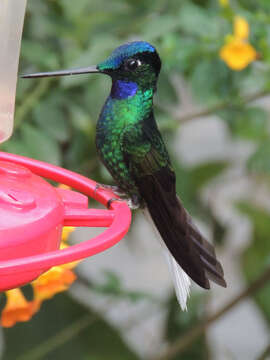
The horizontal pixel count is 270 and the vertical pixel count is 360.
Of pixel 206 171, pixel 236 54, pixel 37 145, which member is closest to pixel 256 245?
pixel 206 171

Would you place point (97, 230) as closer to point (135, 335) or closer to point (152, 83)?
point (135, 335)

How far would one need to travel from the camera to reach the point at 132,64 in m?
1.64

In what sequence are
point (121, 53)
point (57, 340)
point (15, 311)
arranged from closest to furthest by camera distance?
1. point (121, 53)
2. point (15, 311)
3. point (57, 340)

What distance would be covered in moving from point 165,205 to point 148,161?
109mm

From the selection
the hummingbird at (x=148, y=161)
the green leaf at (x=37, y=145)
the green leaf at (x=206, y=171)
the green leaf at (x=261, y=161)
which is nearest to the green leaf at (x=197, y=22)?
the green leaf at (x=261, y=161)

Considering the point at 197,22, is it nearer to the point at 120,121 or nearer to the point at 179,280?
the point at 120,121

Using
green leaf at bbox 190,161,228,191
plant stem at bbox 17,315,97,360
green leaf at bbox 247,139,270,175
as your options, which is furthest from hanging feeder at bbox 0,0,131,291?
green leaf at bbox 190,161,228,191

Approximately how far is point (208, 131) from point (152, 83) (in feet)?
14.4

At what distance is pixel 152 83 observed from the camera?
1.72 m

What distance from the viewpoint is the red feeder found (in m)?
1.24

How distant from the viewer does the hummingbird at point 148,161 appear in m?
1.68

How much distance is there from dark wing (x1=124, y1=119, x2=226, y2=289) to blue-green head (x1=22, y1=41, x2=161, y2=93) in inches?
4.6

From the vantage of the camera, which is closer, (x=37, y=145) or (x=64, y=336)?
(x=37, y=145)

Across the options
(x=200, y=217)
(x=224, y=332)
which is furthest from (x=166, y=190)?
(x=224, y=332)
